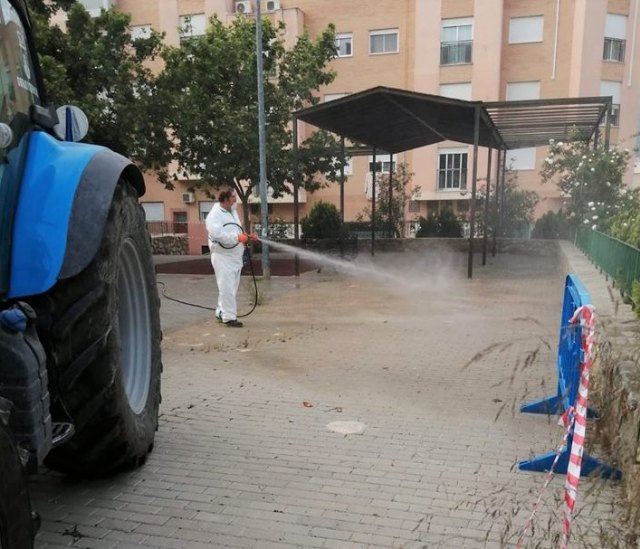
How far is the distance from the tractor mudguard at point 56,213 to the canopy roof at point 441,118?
30.8 feet

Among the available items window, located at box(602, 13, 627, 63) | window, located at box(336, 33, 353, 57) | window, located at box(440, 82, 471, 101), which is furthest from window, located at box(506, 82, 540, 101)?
window, located at box(336, 33, 353, 57)

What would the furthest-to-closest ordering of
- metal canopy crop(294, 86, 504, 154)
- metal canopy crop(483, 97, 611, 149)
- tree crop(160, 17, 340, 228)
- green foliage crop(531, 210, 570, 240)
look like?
green foliage crop(531, 210, 570, 240)
tree crop(160, 17, 340, 228)
metal canopy crop(483, 97, 611, 149)
metal canopy crop(294, 86, 504, 154)

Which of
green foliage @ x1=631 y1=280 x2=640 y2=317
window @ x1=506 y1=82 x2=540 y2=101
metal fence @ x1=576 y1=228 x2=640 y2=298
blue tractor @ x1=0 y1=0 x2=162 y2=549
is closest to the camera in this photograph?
blue tractor @ x1=0 y1=0 x2=162 y2=549

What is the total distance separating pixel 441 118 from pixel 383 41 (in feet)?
63.6

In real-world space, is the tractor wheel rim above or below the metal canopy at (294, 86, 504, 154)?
below

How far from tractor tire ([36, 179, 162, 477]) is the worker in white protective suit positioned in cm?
441

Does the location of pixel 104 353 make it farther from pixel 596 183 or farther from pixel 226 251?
pixel 596 183

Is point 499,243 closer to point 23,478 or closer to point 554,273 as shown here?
point 554,273

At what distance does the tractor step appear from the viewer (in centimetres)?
250

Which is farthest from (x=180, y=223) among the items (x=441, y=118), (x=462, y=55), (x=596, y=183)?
(x=596, y=183)

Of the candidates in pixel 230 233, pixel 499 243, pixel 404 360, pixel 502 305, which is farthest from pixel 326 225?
pixel 404 360

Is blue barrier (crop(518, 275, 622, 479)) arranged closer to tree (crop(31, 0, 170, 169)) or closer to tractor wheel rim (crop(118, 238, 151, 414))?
tractor wheel rim (crop(118, 238, 151, 414))

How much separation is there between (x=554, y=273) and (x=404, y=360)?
9.70 metres

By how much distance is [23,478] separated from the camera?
6.40 ft
